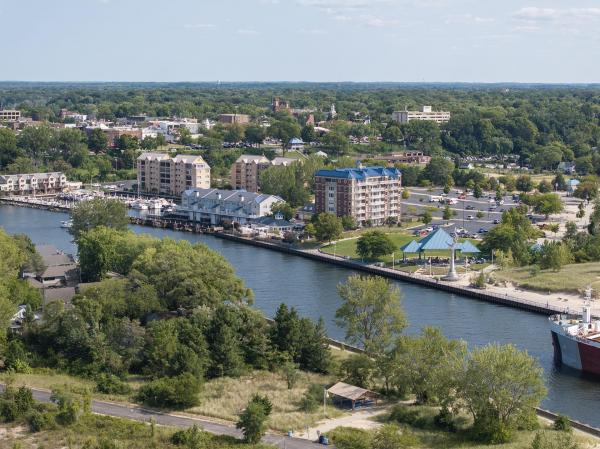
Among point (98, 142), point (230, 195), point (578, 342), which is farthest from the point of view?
point (98, 142)

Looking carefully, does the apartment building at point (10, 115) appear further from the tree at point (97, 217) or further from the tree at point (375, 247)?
the tree at point (375, 247)

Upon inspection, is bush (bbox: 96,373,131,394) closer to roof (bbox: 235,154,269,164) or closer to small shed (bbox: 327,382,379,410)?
small shed (bbox: 327,382,379,410)

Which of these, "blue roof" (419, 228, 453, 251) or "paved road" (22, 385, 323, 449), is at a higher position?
"blue roof" (419, 228, 453, 251)

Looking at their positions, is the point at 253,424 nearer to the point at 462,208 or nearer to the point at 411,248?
the point at 411,248

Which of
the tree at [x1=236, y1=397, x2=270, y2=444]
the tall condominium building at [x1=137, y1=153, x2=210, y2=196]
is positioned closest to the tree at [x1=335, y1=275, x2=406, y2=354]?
the tree at [x1=236, y1=397, x2=270, y2=444]

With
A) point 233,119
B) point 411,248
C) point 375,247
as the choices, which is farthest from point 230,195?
point 233,119
